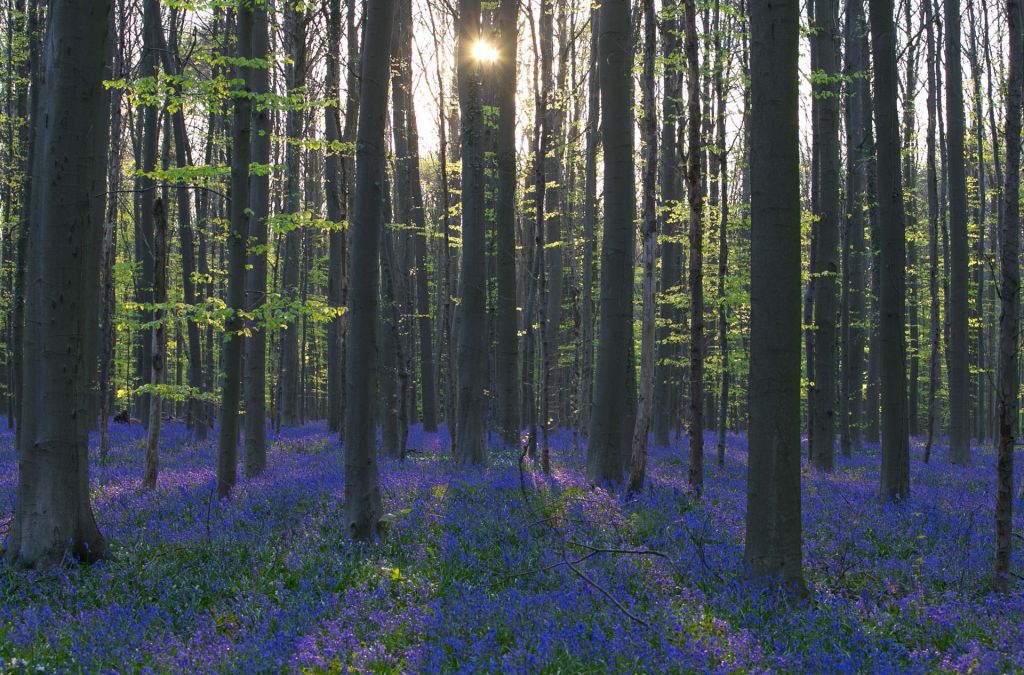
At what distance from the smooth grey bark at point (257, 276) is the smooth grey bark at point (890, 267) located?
10566 millimetres

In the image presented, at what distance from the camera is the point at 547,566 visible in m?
7.34

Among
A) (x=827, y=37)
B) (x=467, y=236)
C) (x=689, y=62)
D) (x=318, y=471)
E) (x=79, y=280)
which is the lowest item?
(x=318, y=471)

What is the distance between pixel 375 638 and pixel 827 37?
55.3ft

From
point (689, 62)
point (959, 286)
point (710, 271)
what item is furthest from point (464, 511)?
point (710, 271)

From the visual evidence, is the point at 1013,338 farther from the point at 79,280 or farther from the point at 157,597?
the point at 79,280

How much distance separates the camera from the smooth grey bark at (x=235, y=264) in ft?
38.0

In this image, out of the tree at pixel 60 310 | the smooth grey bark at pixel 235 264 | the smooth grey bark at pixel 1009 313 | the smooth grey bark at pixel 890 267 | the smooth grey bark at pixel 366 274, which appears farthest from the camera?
the smooth grey bark at pixel 890 267

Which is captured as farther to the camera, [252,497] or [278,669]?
[252,497]

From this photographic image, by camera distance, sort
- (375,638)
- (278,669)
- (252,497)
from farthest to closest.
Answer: (252,497)
(375,638)
(278,669)

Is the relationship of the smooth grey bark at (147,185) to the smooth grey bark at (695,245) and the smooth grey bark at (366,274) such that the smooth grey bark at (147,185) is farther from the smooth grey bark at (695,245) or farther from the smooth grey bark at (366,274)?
the smooth grey bark at (695,245)

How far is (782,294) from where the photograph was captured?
22.6ft

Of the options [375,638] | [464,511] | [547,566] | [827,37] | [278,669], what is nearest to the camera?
[278,669]

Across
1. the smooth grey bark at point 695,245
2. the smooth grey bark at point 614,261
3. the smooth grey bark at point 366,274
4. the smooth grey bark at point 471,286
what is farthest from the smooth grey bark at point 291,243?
the smooth grey bark at point 695,245

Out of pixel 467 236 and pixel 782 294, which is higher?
pixel 467 236
